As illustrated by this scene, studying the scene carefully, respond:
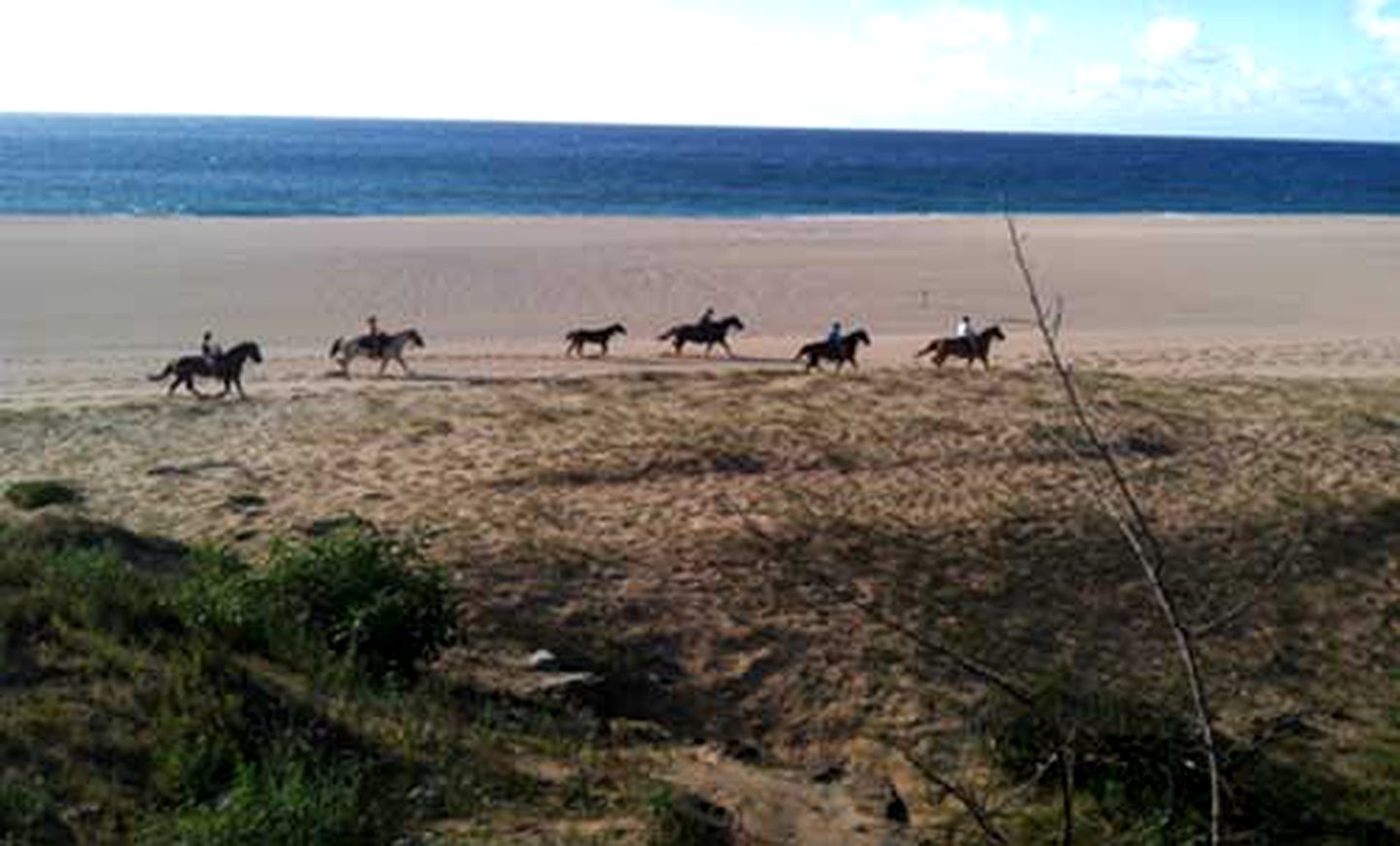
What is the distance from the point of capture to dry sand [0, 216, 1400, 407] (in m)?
24.4

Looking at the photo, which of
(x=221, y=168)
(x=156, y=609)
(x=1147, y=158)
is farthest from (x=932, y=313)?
(x=1147, y=158)

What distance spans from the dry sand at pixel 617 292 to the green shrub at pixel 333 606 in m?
11.6

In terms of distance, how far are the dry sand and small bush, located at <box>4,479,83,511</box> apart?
677cm

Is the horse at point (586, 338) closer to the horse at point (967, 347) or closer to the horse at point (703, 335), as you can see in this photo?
the horse at point (703, 335)

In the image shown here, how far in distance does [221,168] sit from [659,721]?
9592 cm

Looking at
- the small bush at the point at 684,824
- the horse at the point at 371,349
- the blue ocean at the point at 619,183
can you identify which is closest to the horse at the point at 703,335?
the horse at the point at 371,349

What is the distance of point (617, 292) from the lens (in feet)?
107

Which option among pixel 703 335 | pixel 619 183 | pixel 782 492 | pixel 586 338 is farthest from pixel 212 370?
pixel 619 183

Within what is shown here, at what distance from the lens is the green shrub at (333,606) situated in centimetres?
835

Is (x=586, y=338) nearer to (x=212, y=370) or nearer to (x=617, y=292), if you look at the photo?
(x=212, y=370)

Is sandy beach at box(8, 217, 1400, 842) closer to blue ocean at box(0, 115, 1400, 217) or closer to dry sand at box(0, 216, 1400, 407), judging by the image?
dry sand at box(0, 216, 1400, 407)

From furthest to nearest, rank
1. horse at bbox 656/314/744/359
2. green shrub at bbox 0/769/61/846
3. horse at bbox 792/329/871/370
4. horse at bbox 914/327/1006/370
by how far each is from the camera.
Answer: horse at bbox 656/314/744/359
horse at bbox 914/327/1006/370
horse at bbox 792/329/871/370
green shrub at bbox 0/769/61/846

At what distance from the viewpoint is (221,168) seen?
96.7 m

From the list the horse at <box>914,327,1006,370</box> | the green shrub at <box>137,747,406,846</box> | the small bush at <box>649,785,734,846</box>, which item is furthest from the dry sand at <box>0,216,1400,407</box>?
the small bush at <box>649,785,734,846</box>
